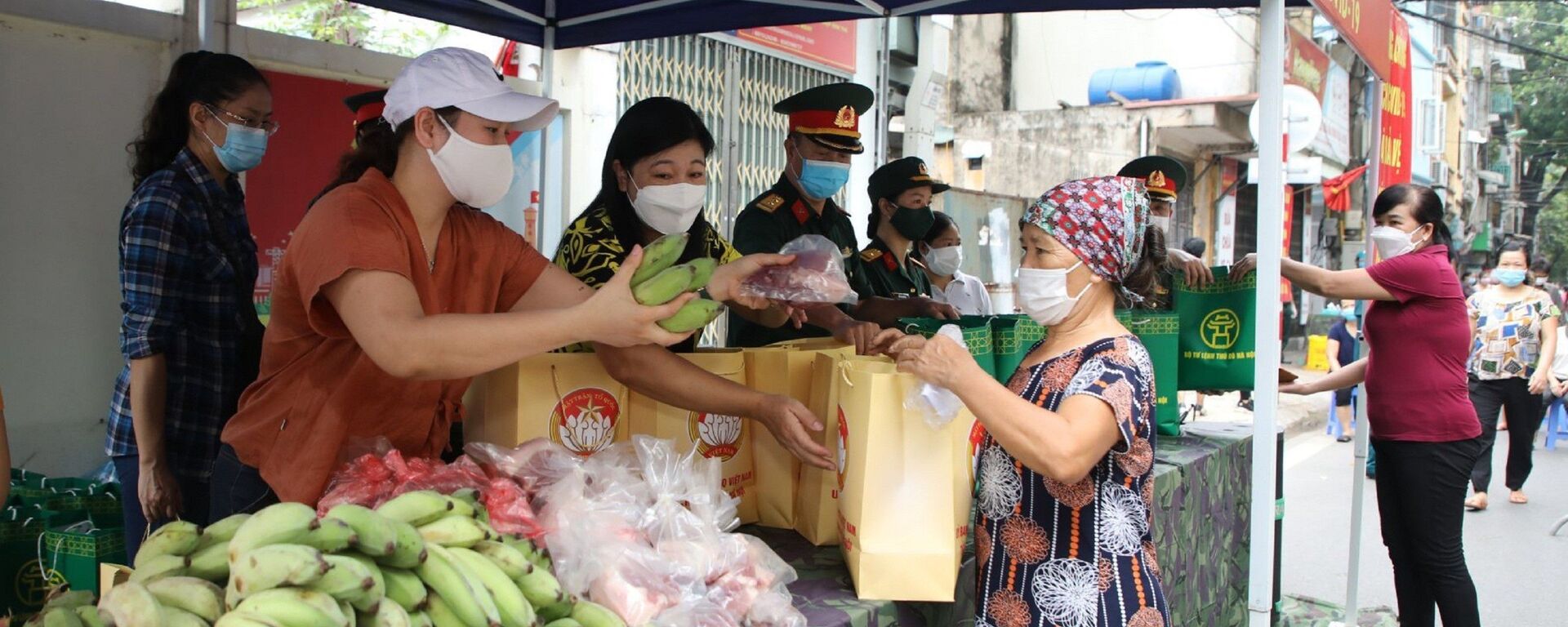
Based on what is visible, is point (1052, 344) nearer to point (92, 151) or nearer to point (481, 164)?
point (481, 164)

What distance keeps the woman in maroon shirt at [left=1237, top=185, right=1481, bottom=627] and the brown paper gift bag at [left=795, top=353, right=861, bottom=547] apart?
233 cm

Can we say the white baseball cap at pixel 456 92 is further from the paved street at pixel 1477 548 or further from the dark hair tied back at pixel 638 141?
the paved street at pixel 1477 548

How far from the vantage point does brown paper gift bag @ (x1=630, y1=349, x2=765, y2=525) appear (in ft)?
7.52

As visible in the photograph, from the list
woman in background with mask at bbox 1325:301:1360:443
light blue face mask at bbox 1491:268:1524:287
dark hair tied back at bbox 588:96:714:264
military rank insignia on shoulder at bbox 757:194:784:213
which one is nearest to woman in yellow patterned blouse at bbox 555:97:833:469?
dark hair tied back at bbox 588:96:714:264

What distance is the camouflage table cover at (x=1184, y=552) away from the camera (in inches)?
79.7

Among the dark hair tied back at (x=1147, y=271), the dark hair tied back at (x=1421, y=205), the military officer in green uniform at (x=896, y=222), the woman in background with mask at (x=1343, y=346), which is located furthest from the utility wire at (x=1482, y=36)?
the dark hair tied back at (x=1147, y=271)

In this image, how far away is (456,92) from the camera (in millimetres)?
1844

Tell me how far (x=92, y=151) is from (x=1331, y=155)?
A: 18913 millimetres

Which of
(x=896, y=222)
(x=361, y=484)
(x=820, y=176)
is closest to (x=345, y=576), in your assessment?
(x=361, y=484)

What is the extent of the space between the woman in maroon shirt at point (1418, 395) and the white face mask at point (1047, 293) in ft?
7.06

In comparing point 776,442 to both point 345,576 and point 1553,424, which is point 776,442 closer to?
point 345,576

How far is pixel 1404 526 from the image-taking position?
410 cm

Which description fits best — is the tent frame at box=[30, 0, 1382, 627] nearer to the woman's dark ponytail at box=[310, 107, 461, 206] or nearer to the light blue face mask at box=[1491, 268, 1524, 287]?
the woman's dark ponytail at box=[310, 107, 461, 206]

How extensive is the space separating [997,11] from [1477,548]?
5.22 m
